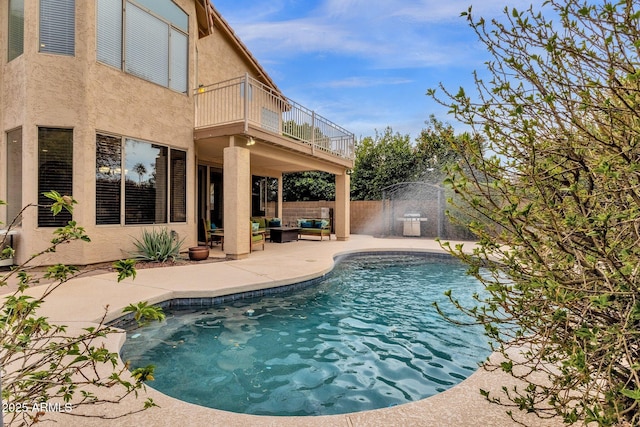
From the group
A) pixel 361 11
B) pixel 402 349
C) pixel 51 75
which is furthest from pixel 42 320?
pixel 361 11

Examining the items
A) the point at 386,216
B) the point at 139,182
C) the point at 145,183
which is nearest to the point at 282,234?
the point at 386,216

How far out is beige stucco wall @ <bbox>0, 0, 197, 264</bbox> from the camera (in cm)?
672

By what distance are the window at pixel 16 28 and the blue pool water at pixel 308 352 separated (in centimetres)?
704

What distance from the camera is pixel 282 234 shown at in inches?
505

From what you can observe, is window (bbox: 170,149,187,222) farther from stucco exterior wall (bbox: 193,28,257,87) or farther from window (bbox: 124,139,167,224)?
stucco exterior wall (bbox: 193,28,257,87)

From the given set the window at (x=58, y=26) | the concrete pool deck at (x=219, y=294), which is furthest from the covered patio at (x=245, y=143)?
the window at (x=58, y=26)

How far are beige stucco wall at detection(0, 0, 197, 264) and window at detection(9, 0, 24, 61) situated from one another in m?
0.28

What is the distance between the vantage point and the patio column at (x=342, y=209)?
1402 cm

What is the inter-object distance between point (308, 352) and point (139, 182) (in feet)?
20.5

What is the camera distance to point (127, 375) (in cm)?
269

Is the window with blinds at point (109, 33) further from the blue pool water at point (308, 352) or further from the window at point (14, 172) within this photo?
the blue pool water at point (308, 352)

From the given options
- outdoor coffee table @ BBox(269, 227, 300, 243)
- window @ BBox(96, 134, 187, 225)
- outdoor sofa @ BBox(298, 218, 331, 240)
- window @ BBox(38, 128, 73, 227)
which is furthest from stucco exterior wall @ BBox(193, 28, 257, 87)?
outdoor sofa @ BBox(298, 218, 331, 240)

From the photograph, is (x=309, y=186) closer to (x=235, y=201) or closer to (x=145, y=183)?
(x=235, y=201)

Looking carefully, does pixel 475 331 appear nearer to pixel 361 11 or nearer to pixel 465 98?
Answer: pixel 465 98
